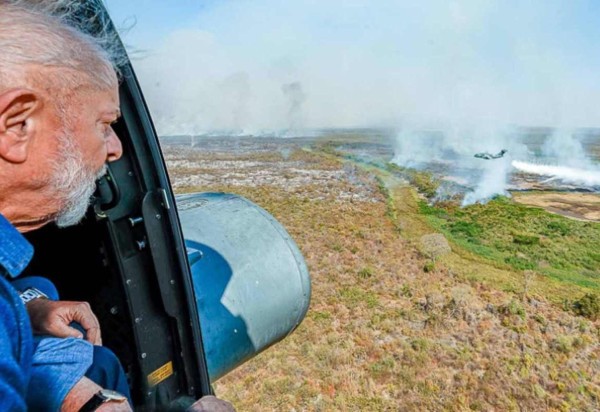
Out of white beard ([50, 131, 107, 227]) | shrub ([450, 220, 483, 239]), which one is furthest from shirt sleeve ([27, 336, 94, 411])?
shrub ([450, 220, 483, 239])

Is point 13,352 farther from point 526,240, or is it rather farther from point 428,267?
point 526,240

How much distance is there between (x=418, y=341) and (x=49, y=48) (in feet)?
42.8

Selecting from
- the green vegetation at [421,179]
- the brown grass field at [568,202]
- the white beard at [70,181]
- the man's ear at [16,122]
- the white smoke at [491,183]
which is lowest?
the brown grass field at [568,202]

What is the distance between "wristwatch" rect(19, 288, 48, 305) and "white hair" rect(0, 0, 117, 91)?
0.95 metres

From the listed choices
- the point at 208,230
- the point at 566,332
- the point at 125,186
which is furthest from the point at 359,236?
the point at 125,186

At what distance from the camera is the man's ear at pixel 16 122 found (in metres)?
1.14

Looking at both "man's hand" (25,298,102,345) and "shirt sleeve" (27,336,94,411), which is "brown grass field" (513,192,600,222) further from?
"shirt sleeve" (27,336,94,411)

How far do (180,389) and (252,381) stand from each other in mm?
7978

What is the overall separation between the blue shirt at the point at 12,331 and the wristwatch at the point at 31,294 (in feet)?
2.21

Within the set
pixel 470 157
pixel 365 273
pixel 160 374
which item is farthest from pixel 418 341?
pixel 470 157

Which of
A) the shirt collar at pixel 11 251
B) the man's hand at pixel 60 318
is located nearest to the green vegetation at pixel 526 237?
the man's hand at pixel 60 318

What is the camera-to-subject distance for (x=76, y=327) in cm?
175

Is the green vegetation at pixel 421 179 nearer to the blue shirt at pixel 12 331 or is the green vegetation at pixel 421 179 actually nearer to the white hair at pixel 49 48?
the white hair at pixel 49 48

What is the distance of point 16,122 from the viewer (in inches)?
45.9
